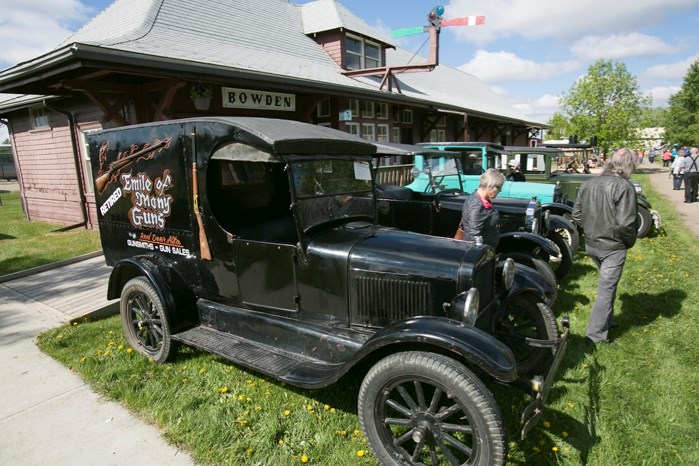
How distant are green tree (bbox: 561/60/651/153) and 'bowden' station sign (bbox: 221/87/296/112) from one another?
27752 mm

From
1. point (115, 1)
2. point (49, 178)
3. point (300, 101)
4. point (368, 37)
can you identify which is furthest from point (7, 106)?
point (368, 37)

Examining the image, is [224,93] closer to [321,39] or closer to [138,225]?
[138,225]

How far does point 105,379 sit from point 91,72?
5.39 meters

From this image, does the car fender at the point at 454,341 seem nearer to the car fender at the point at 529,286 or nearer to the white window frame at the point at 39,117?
the car fender at the point at 529,286

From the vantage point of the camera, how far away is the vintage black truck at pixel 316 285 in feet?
7.80

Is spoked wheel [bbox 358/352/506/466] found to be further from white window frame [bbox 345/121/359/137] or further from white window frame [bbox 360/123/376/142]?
white window frame [bbox 360/123/376/142]

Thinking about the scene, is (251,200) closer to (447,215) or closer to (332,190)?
(332,190)

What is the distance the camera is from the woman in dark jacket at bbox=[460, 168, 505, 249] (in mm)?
4141

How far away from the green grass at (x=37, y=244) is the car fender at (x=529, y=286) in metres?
7.35

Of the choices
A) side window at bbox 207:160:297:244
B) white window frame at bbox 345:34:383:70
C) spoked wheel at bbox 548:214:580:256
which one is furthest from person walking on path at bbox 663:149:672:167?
side window at bbox 207:160:297:244

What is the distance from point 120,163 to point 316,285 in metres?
2.30

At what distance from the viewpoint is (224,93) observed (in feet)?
27.5

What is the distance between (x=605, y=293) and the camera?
388 centimetres

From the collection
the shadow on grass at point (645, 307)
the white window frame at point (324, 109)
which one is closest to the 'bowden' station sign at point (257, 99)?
the white window frame at point (324, 109)
